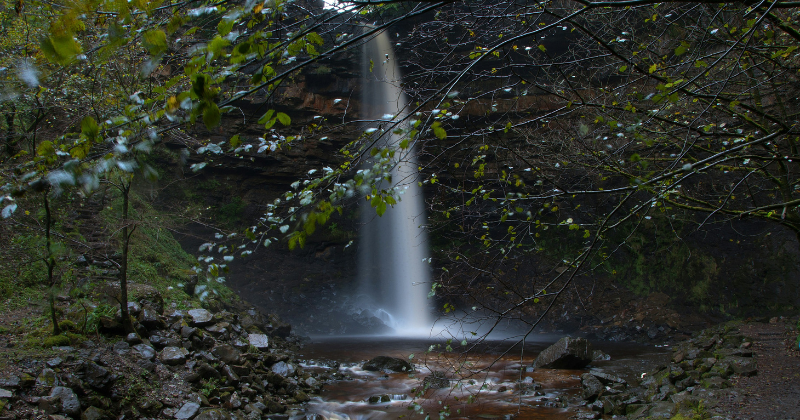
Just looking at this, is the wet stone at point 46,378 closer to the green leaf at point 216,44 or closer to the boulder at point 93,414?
the boulder at point 93,414

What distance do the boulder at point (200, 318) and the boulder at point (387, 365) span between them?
3192 mm

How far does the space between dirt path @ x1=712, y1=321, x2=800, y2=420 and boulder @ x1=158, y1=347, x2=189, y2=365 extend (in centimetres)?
579

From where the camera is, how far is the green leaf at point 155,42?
3.81 feet

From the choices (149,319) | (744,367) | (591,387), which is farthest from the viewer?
(591,387)

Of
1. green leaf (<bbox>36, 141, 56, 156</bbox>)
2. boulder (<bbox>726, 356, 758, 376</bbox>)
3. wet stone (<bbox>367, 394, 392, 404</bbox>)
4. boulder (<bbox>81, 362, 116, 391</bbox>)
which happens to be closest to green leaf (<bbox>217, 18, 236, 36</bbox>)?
green leaf (<bbox>36, 141, 56, 156</bbox>)

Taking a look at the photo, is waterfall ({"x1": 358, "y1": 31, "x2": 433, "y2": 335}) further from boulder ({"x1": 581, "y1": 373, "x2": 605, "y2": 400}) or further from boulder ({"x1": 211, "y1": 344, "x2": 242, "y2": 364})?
boulder ({"x1": 211, "y1": 344, "x2": 242, "y2": 364})

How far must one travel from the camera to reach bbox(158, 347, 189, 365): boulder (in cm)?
500

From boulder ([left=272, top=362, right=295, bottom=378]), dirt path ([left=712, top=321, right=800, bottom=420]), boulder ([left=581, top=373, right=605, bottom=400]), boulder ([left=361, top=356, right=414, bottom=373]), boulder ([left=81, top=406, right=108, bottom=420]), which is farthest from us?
boulder ([left=361, top=356, right=414, bottom=373])

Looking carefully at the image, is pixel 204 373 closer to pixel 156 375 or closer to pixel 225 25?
pixel 156 375

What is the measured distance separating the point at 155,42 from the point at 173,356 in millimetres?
4956

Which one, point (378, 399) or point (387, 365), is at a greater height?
point (387, 365)

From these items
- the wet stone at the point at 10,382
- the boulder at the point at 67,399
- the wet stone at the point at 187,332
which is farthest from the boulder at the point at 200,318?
the wet stone at the point at 10,382

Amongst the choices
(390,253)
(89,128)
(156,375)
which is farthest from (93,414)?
(390,253)

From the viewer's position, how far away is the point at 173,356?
16.7 feet
